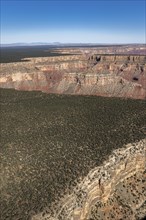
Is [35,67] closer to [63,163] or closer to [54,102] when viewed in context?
[54,102]

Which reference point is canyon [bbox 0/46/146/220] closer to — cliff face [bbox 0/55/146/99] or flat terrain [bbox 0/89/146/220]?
flat terrain [bbox 0/89/146/220]

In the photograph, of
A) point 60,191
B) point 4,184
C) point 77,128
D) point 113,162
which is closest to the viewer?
point 60,191

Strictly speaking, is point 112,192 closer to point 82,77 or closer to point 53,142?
point 53,142

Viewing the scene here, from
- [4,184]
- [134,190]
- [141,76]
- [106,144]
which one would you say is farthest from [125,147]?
[141,76]

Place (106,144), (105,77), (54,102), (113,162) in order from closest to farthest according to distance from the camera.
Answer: (113,162) < (106,144) < (54,102) < (105,77)

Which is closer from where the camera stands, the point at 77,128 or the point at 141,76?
the point at 77,128

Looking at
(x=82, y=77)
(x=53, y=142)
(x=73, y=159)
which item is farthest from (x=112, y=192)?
(x=82, y=77)

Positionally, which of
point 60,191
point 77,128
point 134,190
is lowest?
point 134,190

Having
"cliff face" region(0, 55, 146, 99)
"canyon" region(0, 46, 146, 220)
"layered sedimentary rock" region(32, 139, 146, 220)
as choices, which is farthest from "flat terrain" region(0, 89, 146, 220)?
"cliff face" region(0, 55, 146, 99)
